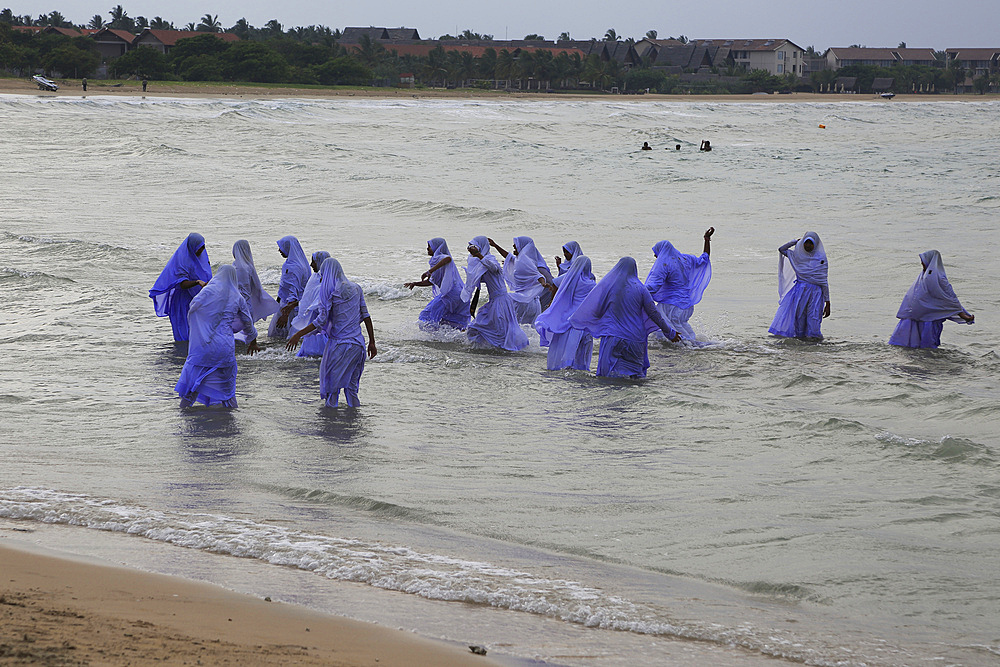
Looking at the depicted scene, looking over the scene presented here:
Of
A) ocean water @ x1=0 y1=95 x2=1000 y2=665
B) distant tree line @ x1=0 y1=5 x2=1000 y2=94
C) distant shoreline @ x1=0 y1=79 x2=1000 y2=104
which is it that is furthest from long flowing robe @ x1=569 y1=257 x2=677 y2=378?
distant tree line @ x1=0 y1=5 x2=1000 y2=94

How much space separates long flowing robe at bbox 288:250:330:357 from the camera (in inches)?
371

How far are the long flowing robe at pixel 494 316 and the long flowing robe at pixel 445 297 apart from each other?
0.89 feet

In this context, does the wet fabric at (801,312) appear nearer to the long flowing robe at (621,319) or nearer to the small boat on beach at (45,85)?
the long flowing robe at (621,319)

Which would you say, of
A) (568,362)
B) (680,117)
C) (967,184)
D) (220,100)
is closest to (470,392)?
(568,362)

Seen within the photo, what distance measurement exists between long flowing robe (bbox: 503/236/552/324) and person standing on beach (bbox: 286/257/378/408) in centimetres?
371

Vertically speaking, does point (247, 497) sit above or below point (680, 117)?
below

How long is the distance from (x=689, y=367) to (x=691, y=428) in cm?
236

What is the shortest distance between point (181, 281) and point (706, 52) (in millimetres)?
118041

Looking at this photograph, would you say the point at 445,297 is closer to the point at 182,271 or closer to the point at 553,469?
the point at 182,271

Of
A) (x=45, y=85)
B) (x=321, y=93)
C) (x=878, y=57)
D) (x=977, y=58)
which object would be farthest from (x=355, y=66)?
(x=977, y=58)

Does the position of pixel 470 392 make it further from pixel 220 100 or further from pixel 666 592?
pixel 220 100

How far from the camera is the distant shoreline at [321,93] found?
5710 cm

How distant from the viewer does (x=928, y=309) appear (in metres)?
10.9

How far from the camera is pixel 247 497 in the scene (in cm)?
650
